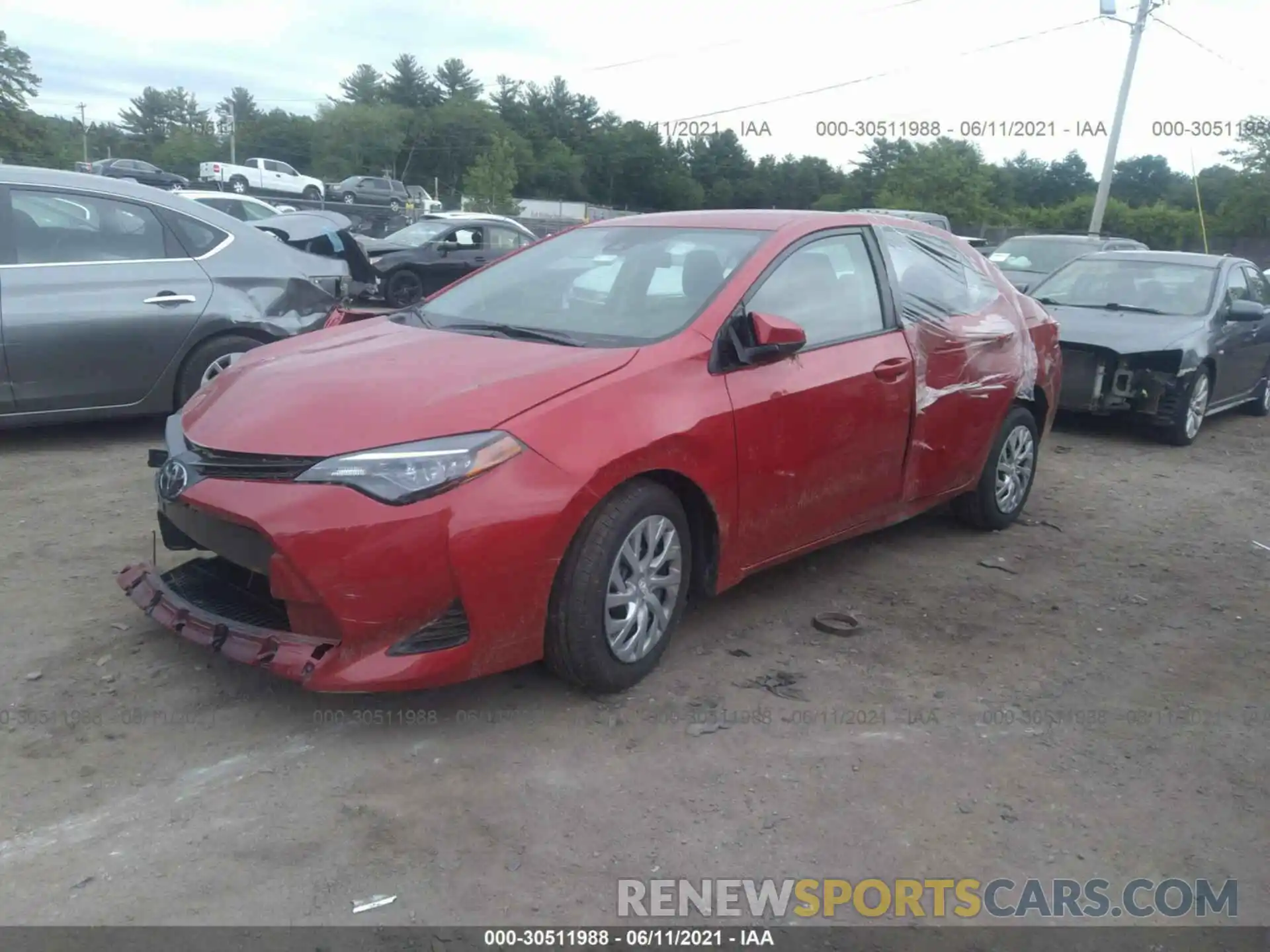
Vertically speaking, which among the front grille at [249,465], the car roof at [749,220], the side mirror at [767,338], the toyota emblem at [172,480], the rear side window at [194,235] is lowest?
the toyota emblem at [172,480]

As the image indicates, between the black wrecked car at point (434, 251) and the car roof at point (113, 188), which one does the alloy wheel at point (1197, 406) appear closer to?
the car roof at point (113, 188)

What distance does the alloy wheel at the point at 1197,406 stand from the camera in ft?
29.2

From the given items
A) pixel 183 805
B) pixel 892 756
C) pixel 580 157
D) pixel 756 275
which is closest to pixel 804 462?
pixel 756 275

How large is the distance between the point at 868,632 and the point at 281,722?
7.52ft

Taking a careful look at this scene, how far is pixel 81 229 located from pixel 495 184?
45516mm

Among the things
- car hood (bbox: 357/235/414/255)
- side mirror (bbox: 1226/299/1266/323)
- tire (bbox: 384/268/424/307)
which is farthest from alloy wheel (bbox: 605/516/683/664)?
car hood (bbox: 357/235/414/255)

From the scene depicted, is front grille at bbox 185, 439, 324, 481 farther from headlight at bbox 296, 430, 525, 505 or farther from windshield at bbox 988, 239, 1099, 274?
windshield at bbox 988, 239, 1099, 274

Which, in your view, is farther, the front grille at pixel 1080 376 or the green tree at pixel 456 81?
the green tree at pixel 456 81

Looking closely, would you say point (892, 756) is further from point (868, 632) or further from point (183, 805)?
point (183, 805)

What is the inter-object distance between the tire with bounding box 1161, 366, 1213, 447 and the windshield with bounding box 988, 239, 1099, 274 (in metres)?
6.39

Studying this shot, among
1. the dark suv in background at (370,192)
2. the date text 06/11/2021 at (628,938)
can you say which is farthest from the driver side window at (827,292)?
the dark suv in background at (370,192)

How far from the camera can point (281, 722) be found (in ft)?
11.6

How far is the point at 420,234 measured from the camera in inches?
690

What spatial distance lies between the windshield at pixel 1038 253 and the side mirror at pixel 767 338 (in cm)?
1229
